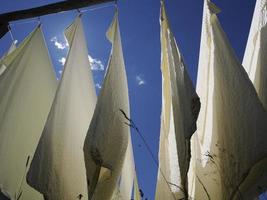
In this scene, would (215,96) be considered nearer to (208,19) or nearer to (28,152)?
(208,19)

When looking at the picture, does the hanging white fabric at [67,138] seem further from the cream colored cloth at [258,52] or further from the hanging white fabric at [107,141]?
the cream colored cloth at [258,52]

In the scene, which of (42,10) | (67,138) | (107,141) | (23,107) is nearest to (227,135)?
(107,141)

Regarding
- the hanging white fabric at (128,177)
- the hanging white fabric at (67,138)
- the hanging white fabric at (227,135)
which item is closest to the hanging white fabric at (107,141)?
the hanging white fabric at (67,138)

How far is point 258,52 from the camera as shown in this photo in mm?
2041

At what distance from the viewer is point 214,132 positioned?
1.79m

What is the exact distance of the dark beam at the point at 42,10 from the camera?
2.59 m

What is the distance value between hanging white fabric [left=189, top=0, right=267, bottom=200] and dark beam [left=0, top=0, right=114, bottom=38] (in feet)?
3.13

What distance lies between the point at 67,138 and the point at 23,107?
1.80 feet

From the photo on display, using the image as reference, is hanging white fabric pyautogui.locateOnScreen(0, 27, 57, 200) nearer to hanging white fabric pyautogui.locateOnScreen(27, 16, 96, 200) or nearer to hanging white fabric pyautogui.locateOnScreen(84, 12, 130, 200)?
hanging white fabric pyautogui.locateOnScreen(27, 16, 96, 200)

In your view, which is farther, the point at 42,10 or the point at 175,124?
the point at 42,10

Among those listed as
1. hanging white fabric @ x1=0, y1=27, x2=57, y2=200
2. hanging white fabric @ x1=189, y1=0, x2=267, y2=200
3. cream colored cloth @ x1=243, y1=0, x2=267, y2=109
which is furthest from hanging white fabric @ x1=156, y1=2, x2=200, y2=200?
hanging white fabric @ x1=0, y1=27, x2=57, y2=200

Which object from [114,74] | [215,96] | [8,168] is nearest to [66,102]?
[114,74]

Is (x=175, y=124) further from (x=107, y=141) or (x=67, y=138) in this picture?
(x=67, y=138)

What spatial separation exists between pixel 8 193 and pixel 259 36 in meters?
1.53
